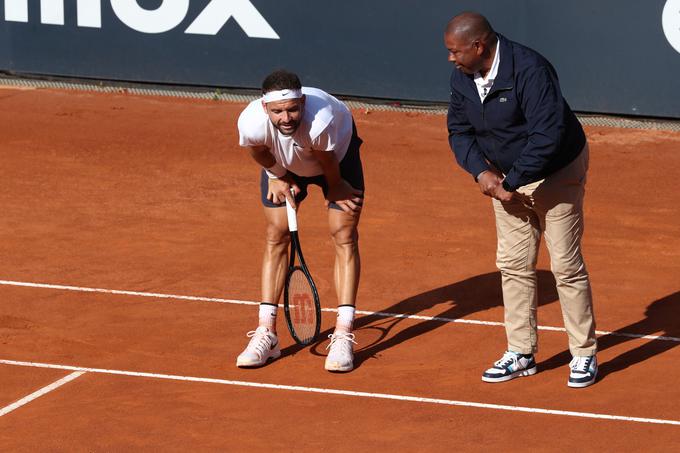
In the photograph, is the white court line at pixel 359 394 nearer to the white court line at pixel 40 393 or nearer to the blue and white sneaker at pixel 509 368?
the white court line at pixel 40 393

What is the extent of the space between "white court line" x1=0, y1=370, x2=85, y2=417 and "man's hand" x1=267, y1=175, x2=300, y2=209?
1573 millimetres

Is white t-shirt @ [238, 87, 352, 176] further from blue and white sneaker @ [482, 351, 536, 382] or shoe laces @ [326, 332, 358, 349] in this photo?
blue and white sneaker @ [482, 351, 536, 382]

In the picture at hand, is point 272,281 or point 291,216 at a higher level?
point 291,216

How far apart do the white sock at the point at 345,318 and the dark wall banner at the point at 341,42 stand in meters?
7.92

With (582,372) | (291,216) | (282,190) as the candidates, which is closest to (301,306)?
(291,216)

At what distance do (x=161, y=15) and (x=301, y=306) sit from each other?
915cm

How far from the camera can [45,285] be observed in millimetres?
9039

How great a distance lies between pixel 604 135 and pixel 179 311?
765 cm

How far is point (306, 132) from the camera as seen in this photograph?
7.07 metres

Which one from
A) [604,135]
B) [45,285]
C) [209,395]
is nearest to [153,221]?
[45,285]

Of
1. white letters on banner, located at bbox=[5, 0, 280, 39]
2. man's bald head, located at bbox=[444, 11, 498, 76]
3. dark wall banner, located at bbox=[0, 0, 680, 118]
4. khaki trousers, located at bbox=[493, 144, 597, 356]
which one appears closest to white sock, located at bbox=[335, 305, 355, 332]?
khaki trousers, located at bbox=[493, 144, 597, 356]

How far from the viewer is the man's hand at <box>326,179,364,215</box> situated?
7.49m

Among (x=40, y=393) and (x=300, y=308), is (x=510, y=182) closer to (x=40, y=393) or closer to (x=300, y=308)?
(x=300, y=308)

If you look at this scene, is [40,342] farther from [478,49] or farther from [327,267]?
[478,49]
